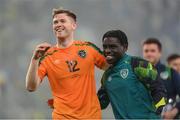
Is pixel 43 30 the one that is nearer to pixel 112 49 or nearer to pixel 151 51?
pixel 151 51

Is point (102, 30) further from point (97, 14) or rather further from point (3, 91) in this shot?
point (3, 91)

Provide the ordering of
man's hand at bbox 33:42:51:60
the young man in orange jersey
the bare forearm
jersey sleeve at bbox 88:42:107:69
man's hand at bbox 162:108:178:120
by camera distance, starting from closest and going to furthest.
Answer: man's hand at bbox 33:42:51:60 < the bare forearm < the young man in orange jersey < jersey sleeve at bbox 88:42:107:69 < man's hand at bbox 162:108:178:120

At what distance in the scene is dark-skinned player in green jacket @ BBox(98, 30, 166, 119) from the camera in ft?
22.0

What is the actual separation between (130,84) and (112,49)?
0.40 m

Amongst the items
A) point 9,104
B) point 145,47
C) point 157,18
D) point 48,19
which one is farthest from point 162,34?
point 145,47

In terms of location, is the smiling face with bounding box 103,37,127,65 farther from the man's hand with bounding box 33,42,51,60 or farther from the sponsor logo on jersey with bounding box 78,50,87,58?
the man's hand with bounding box 33,42,51,60

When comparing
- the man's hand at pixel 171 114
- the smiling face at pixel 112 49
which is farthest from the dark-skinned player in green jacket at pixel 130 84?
the man's hand at pixel 171 114

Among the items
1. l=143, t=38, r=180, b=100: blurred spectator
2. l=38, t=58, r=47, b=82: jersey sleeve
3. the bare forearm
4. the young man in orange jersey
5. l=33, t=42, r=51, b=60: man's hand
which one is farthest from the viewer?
l=143, t=38, r=180, b=100: blurred spectator

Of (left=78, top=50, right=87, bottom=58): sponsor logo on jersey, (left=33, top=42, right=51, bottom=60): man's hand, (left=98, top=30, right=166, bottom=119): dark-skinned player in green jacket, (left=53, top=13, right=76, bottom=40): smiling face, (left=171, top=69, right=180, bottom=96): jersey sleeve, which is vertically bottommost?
(left=171, top=69, right=180, bottom=96): jersey sleeve

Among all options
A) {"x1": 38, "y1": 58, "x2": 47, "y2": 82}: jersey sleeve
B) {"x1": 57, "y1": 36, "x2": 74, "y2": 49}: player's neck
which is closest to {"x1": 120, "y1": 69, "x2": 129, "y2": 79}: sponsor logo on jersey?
{"x1": 57, "y1": 36, "x2": 74, "y2": 49}: player's neck

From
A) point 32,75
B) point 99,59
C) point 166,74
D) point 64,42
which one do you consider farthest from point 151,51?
point 32,75

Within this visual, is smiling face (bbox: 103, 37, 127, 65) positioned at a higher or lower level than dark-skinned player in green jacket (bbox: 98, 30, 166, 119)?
higher

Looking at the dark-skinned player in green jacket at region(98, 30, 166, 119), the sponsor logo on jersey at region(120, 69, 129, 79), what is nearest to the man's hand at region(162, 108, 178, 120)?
the dark-skinned player in green jacket at region(98, 30, 166, 119)

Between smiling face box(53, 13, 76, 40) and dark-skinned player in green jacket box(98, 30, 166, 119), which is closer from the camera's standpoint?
dark-skinned player in green jacket box(98, 30, 166, 119)
